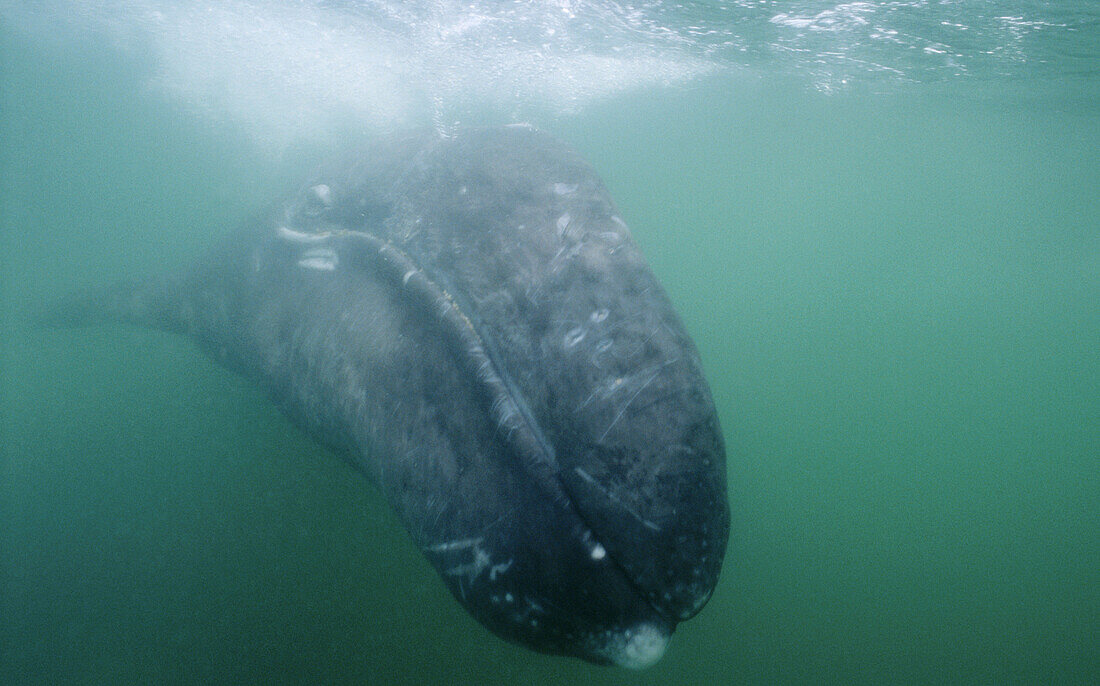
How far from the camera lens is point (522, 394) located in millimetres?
2414

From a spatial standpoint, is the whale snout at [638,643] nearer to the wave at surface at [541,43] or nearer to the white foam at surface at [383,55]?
the wave at surface at [541,43]

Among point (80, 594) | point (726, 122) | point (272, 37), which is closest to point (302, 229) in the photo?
point (80, 594)

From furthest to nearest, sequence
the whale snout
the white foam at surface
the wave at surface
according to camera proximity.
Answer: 1. the white foam at surface
2. the wave at surface
3. the whale snout

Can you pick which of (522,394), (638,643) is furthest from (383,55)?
(638,643)

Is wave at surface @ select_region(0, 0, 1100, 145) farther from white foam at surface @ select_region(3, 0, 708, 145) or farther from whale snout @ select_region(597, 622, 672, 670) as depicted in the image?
whale snout @ select_region(597, 622, 672, 670)

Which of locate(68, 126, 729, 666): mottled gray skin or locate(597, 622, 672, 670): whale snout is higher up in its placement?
locate(68, 126, 729, 666): mottled gray skin

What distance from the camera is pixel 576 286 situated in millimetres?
2520

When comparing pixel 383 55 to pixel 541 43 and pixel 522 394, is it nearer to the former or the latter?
pixel 541 43

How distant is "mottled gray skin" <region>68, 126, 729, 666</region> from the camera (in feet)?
6.82

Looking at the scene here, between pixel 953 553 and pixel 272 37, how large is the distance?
77.8 feet

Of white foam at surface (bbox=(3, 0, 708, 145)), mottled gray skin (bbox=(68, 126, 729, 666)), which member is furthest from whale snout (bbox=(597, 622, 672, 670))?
white foam at surface (bbox=(3, 0, 708, 145))

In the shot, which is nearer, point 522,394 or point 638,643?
point 638,643

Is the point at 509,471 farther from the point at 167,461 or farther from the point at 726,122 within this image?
the point at 726,122

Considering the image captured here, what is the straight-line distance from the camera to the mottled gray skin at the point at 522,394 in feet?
6.82
